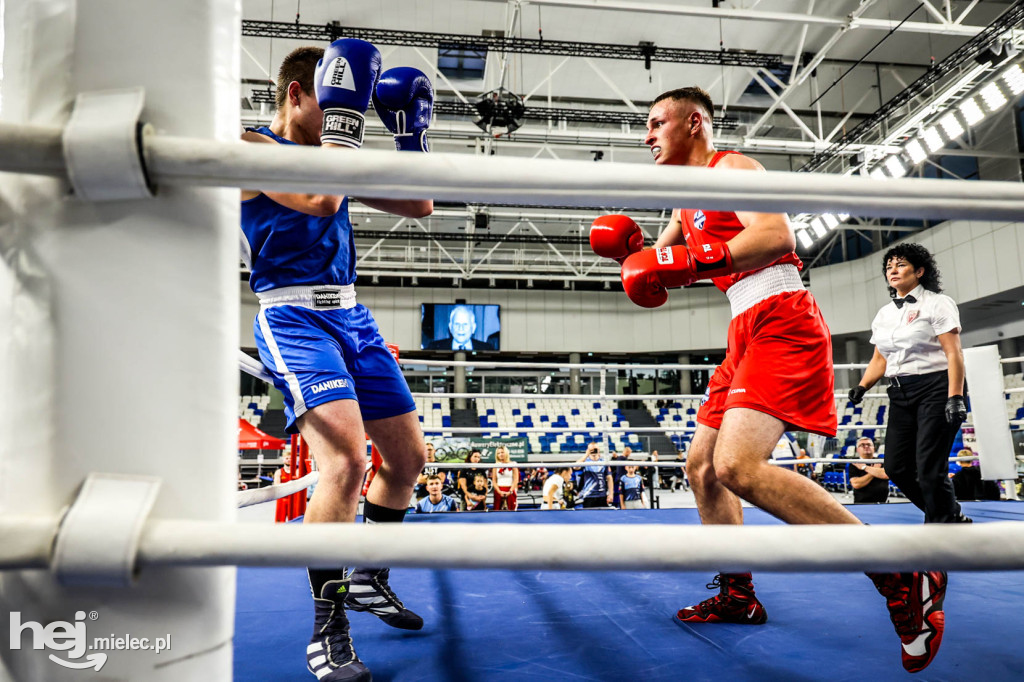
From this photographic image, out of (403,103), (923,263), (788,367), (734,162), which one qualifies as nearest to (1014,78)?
(923,263)

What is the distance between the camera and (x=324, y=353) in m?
1.41

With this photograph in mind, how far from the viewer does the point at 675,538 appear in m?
0.47

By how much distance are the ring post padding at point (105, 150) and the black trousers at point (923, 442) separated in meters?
2.76

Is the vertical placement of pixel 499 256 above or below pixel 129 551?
above

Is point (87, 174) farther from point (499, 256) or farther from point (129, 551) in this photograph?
point (499, 256)

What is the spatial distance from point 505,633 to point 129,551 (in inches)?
47.1

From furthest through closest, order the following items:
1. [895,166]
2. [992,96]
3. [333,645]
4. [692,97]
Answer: [895,166], [992,96], [692,97], [333,645]

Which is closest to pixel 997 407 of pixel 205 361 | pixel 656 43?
pixel 205 361

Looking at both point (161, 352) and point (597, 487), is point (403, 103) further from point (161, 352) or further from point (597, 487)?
point (597, 487)

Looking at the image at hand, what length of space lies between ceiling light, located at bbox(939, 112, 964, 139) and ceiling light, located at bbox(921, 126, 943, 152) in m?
0.09

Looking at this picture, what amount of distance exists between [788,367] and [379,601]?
1.15 metres

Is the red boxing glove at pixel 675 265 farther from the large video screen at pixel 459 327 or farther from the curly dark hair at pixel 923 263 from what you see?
the large video screen at pixel 459 327

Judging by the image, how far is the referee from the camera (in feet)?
7.80

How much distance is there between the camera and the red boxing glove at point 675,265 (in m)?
1.16
